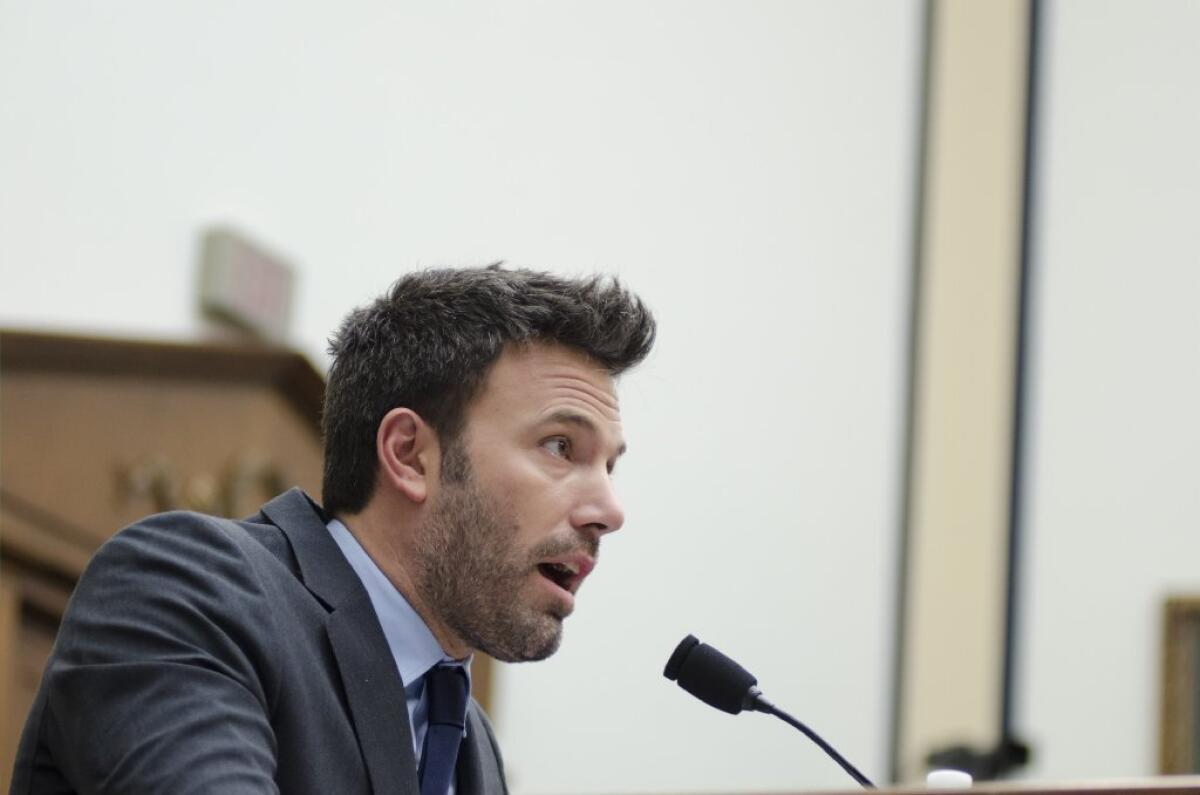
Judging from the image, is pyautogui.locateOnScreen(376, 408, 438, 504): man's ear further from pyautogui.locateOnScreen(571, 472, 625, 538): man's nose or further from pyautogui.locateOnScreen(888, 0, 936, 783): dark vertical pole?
pyautogui.locateOnScreen(888, 0, 936, 783): dark vertical pole

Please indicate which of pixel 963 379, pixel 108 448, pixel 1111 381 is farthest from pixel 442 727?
pixel 1111 381

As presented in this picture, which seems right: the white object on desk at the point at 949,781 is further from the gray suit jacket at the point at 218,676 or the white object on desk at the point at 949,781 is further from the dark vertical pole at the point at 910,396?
the dark vertical pole at the point at 910,396

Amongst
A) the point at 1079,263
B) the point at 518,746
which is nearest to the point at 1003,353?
the point at 1079,263

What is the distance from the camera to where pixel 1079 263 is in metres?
5.71

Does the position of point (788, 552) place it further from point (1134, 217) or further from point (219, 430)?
→ point (219, 430)

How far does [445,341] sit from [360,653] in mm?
380

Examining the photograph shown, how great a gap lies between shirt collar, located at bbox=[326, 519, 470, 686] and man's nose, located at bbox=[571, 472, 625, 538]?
0.62 ft

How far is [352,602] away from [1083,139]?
432cm

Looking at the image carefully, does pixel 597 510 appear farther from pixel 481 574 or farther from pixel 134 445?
pixel 134 445

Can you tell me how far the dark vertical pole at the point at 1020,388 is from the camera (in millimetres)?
5551

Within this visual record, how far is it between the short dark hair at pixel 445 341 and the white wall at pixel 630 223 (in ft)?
5.78

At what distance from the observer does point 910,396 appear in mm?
5621

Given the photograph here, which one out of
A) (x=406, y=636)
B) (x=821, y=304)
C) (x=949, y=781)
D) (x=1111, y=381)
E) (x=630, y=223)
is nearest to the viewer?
(x=949, y=781)

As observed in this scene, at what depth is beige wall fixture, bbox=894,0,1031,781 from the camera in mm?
5516
